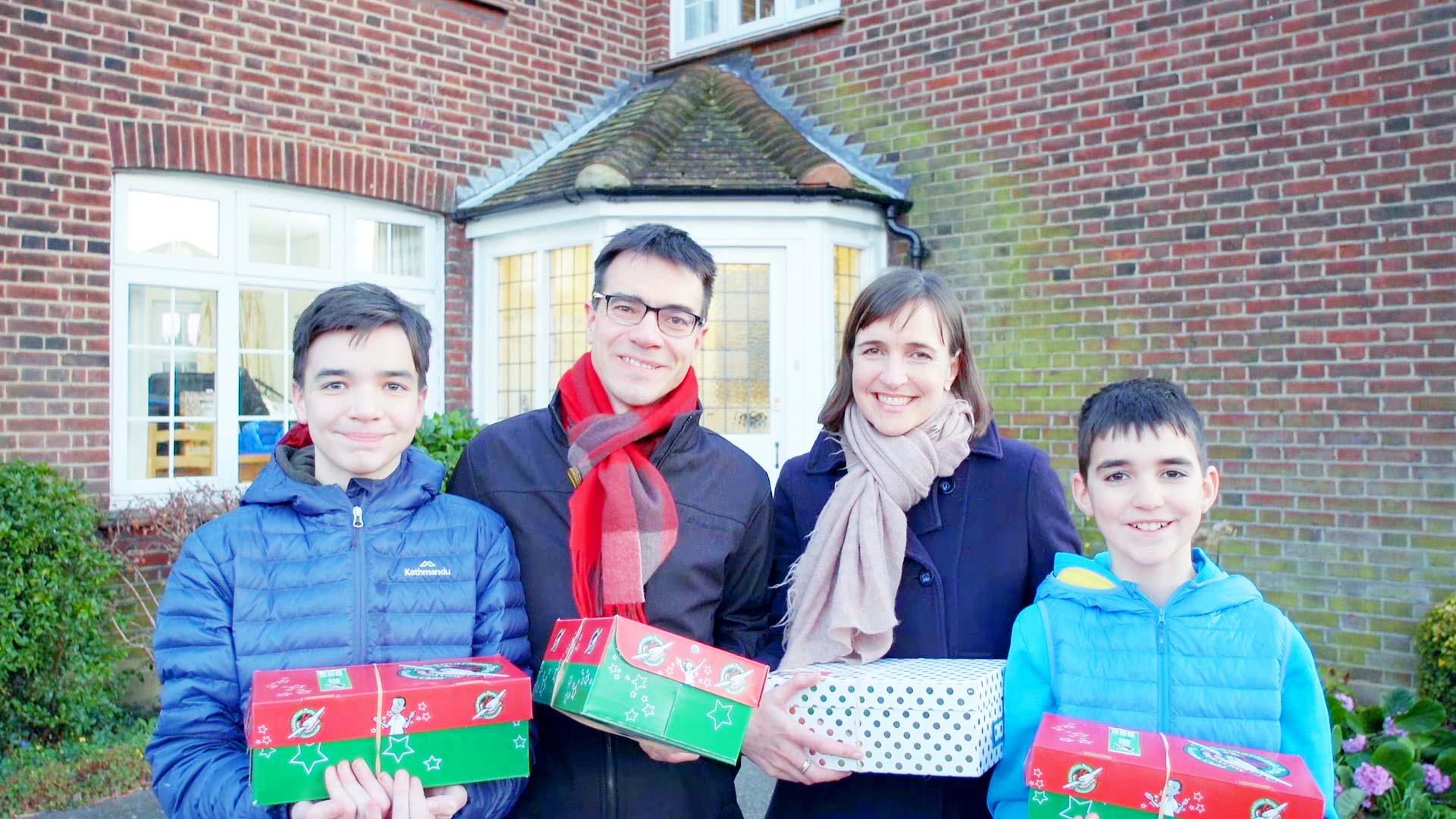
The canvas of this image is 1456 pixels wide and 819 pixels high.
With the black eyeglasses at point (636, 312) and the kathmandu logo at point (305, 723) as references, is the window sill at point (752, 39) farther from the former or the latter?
the kathmandu logo at point (305, 723)

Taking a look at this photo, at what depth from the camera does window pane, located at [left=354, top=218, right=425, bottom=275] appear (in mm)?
7105

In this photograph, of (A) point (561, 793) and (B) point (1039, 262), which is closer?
(A) point (561, 793)

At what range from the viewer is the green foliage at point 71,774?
4.45 meters

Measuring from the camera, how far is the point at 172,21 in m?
6.09

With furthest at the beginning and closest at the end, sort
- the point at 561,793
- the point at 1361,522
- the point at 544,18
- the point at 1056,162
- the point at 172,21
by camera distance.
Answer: the point at 544,18, the point at 1056,162, the point at 172,21, the point at 1361,522, the point at 561,793

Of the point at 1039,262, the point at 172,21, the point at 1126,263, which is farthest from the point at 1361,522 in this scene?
the point at 172,21

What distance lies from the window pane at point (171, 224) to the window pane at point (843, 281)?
12.9ft

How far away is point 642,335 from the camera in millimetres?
2148

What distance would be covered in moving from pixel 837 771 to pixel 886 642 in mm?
262

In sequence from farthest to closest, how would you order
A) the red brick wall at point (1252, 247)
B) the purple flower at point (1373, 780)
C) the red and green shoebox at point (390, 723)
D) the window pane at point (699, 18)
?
the window pane at point (699, 18)
the red brick wall at point (1252, 247)
the purple flower at point (1373, 780)
the red and green shoebox at point (390, 723)

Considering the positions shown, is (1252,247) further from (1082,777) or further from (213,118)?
(213,118)

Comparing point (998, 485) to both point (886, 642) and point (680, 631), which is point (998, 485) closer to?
point (886, 642)

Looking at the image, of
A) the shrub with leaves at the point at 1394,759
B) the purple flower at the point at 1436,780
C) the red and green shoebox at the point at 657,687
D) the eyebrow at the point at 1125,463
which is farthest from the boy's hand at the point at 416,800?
the purple flower at the point at 1436,780

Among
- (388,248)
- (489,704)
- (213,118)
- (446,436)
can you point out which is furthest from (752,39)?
(489,704)
